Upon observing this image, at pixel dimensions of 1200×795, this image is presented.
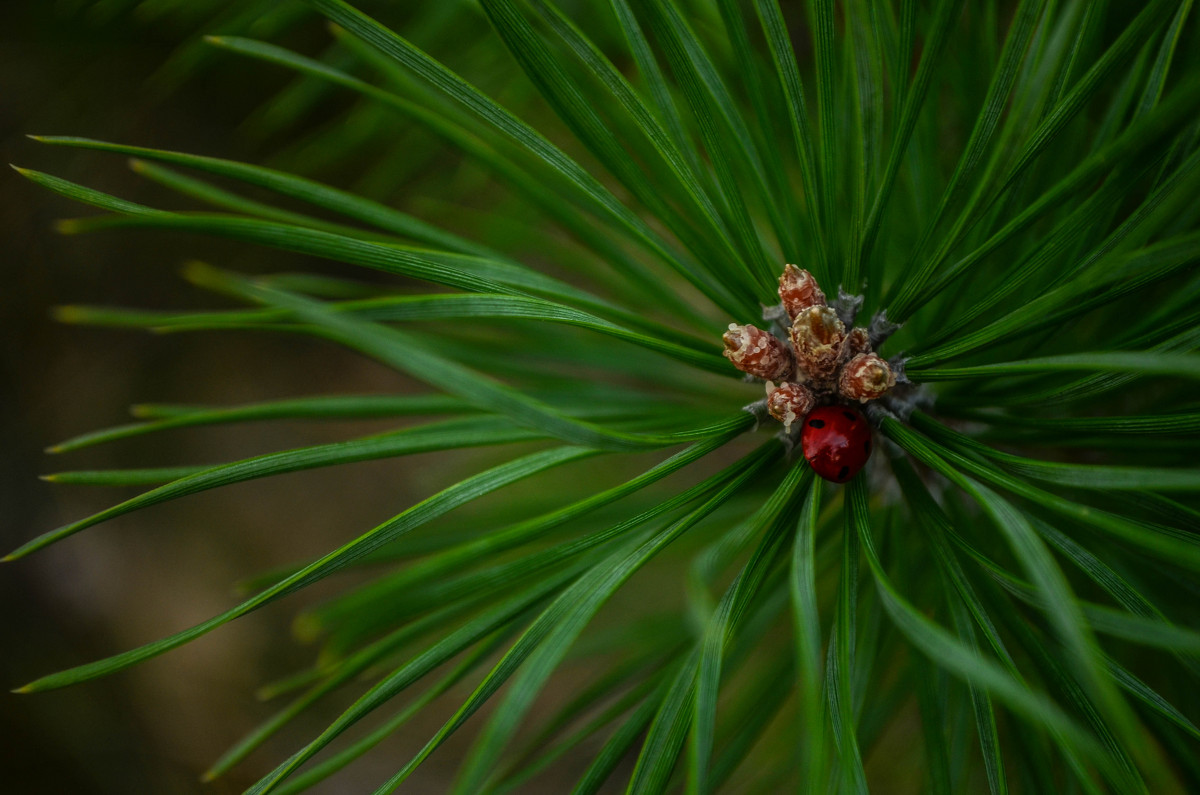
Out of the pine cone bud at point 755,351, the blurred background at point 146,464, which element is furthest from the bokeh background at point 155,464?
the pine cone bud at point 755,351

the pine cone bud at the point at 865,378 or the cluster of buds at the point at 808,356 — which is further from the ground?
the cluster of buds at the point at 808,356

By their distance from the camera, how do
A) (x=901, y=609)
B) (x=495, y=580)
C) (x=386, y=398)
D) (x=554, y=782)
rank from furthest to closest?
1. (x=554, y=782)
2. (x=386, y=398)
3. (x=495, y=580)
4. (x=901, y=609)

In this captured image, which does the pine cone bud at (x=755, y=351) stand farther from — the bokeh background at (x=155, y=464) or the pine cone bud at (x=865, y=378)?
the bokeh background at (x=155, y=464)

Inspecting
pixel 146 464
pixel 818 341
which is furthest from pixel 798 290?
pixel 146 464

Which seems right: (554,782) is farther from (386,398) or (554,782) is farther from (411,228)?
(411,228)

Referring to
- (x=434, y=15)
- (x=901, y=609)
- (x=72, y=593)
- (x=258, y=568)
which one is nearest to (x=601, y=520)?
(x=901, y=609)

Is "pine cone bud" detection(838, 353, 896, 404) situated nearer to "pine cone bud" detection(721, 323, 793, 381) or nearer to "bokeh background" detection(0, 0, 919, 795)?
"pine cone bud" detection(721, 323, 793, 381)

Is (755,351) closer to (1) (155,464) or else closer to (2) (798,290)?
(2) (798,290)

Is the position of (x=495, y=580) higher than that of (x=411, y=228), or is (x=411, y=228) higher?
(x=411, y=228)
